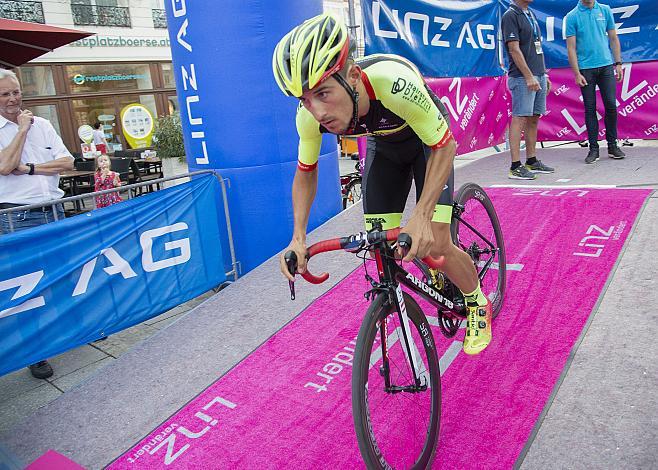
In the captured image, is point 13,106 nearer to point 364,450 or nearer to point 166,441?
point 166,441

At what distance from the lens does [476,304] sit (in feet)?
10.5

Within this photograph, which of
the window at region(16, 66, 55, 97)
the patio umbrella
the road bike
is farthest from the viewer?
the window at region(16, 66, 55, 97)

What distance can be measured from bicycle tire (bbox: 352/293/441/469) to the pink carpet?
0.16m

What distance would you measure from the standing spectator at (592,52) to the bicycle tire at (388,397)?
19.5 feet

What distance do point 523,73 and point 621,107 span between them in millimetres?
3000

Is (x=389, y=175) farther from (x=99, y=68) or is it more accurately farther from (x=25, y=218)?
(x=99, y=68)

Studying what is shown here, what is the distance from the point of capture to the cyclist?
2.21 meters

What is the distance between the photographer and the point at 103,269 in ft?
14.7

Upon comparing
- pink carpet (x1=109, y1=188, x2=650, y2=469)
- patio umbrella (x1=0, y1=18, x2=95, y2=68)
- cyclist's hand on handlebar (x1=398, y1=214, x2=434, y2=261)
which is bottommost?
pink carpet (x1=109, y1=188, x2=650, y2=469)

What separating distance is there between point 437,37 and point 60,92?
1890 centimetres

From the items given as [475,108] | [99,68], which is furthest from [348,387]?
[99,68]

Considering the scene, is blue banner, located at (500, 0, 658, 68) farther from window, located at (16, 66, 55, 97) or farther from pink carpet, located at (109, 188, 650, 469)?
window, located at (16, 66, 55, 97)

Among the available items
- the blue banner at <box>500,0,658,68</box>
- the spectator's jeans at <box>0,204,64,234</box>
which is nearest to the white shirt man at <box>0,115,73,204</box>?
the spectator's jeans at <box>0,204,64,234</box>

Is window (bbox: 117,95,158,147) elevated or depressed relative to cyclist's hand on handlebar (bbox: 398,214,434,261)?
elevated
